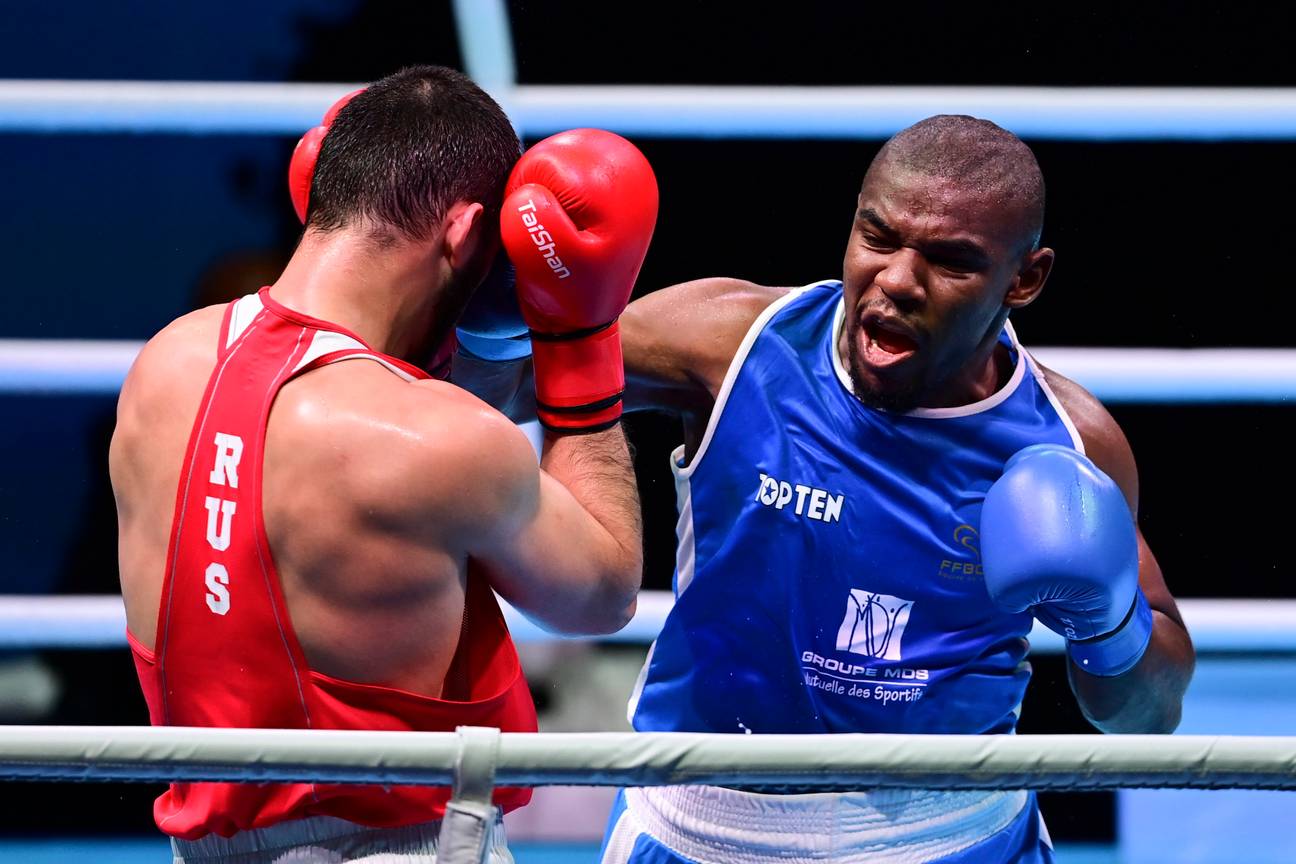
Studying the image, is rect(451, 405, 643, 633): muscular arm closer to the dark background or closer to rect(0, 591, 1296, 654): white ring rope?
rect(0, 591, 1296, 654): white ring rope

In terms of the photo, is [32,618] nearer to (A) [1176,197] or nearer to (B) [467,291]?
(B) [467,291]

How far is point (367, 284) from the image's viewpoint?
174cm

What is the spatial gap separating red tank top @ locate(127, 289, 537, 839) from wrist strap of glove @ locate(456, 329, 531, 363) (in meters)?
0.45

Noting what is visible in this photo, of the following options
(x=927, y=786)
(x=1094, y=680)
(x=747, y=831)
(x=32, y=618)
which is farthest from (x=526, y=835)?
(x=927, y=786)

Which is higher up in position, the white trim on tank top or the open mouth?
the white trim on tank top

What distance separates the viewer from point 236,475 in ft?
5.23

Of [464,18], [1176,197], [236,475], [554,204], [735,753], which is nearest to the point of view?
[735,753]

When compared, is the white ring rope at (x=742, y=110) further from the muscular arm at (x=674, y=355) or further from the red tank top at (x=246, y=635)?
the red tank top at (x=246, y=635)

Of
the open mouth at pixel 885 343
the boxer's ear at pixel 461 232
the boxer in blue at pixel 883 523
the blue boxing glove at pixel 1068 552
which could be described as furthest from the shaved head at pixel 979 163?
the boxer's ear at pixel 461 232

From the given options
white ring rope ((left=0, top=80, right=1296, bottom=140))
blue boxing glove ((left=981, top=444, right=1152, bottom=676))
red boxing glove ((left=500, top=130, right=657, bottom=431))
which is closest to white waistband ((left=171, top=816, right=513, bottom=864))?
red boxing glove ((left=500, top=130, right=657, bottom=431))

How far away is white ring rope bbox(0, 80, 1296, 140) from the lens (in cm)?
313

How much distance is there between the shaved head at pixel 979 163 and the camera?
2.16 metres

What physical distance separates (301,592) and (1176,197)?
2.52 meters

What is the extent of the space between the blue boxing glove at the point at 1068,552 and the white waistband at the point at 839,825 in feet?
0.96
